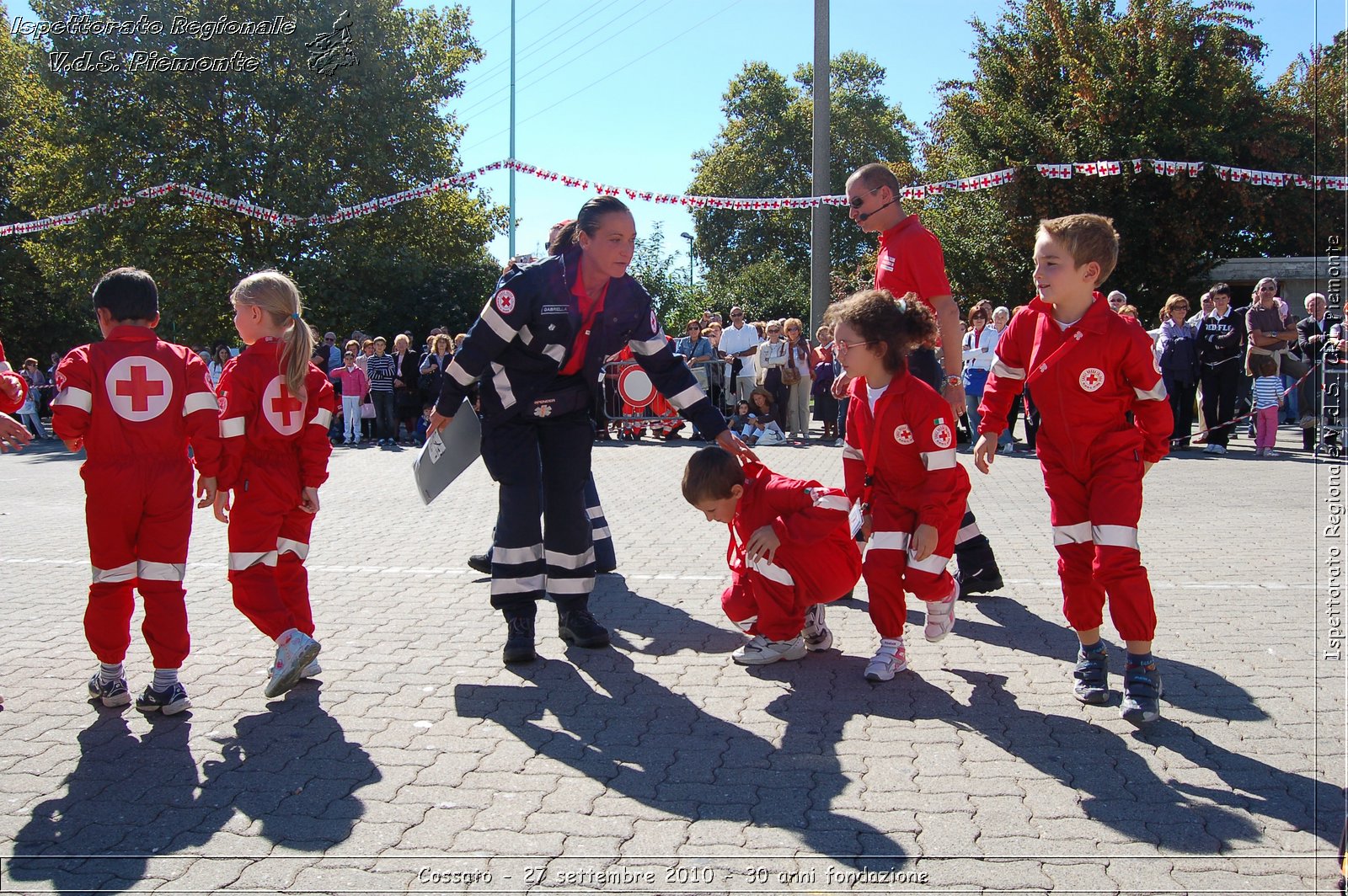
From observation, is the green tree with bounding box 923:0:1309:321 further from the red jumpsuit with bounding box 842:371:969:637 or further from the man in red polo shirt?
the red jumpsuit with bounding box 842:371:969:637

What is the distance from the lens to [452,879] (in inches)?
110

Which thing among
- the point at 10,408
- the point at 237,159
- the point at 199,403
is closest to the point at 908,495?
the point at 199,403

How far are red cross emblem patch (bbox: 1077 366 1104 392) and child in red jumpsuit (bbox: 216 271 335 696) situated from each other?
10.0ft

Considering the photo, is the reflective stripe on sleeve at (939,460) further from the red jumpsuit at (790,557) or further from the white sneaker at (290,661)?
the white sneaker at (290,661)

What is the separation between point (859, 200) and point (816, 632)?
2178 mm

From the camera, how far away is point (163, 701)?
4.09m

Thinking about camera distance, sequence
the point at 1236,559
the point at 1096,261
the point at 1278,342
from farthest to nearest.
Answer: the point at 1278,342
the point at 1236,559
the point at 1096,261

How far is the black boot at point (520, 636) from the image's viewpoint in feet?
15.5

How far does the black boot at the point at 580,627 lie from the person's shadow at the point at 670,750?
59 millimetres

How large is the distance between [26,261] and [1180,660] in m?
38.0

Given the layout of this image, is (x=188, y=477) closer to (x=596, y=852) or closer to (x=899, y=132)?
(x=596, y=852)

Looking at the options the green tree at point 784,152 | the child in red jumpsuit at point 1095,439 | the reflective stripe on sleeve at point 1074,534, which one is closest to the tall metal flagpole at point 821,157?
the child in red jumpsuit at point 1095,439

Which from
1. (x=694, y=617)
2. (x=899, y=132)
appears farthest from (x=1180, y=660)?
(x=899, y=132)

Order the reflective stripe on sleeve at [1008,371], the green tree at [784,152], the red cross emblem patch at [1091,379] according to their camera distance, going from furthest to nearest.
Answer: the green tree at [784,152], the reflective stripe on sleeve at [1008,371], the red cross emblem patch at [1091,379]
